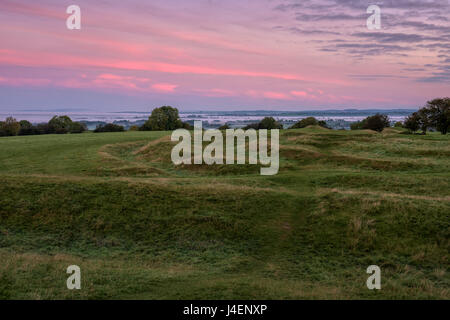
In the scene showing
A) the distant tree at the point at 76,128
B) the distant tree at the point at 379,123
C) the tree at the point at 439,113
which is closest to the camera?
the tree at the point at 439,113

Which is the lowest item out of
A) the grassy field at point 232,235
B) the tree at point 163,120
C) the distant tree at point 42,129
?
the grassy field at point 232,235

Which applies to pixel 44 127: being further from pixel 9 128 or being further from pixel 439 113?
pixel 439 113

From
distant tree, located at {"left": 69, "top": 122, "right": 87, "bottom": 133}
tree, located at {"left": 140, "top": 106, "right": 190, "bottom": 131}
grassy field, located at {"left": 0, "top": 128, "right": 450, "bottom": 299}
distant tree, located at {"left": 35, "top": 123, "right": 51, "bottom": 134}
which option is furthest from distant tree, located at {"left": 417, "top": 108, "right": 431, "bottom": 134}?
distant tree, located at {"left": 35, "top": 123, "right": 51, "bottom": 134}

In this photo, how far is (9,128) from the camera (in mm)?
87750

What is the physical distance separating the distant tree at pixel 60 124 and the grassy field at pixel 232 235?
77397mm

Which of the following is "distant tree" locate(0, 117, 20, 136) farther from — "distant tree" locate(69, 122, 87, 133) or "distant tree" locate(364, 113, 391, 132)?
"distant tree" locate(364, 113, 391, 132)

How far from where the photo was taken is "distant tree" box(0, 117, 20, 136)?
86525mm

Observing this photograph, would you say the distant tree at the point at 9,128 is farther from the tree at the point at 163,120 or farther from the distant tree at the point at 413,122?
the distant tree at the point at 413,122

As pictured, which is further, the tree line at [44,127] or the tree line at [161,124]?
the tree line at [44,127]

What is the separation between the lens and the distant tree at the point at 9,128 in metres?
86.5

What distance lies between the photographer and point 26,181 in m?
21.4

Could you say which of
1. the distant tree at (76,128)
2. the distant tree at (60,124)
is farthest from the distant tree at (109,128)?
the distant tree at (60,124)

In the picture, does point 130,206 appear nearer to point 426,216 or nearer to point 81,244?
point 81,244
